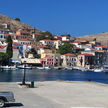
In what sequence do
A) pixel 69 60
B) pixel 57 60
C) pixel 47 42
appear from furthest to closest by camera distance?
1. pixel 47 42
2. pixel 69 60
3. pixel 57 60

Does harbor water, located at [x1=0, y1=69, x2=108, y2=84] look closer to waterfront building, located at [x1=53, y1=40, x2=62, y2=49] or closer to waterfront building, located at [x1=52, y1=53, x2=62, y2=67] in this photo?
waterfront building, located at [x1=52, y1=53, x2=62, y2=67]

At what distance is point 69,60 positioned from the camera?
120 m

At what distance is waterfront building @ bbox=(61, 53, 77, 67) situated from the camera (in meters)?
118

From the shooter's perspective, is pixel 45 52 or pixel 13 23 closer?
pixel 45 52

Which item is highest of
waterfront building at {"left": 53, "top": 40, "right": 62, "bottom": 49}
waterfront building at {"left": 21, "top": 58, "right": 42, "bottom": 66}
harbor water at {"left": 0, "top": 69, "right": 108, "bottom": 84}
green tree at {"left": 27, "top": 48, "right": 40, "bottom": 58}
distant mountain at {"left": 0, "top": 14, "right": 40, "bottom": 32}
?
distant mountain at {"left": 0, "top": 14, "right": 40, "bottom": 32}

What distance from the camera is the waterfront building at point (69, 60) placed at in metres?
118

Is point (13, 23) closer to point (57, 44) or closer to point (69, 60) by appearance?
point (57, 44)

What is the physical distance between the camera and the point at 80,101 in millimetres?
18359

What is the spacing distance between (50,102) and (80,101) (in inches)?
74.2

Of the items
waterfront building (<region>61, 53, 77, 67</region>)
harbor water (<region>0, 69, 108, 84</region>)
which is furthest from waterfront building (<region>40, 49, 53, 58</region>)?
harbor water (<region>0, 69, 108, 84</region>)

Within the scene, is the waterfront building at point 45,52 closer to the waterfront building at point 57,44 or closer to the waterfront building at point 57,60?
the waterfront building at point 57,60

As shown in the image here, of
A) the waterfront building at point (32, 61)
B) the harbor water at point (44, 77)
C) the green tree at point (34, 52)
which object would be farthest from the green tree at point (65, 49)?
the harbor water at point (44, 77)

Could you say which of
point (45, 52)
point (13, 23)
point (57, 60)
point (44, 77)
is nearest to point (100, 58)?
point (57, 60)

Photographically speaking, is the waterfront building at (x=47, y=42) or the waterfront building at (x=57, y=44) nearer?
the waterfront building at (x=47, y=42)
